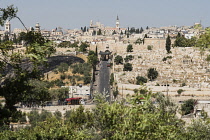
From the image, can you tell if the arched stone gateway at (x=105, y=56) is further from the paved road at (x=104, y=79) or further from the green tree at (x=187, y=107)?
the green tree at (x=187, y=107)

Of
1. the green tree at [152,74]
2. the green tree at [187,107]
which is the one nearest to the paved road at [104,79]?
the green tree at [152,74]

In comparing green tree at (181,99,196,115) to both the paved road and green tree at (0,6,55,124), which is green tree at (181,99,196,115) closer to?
the paved road

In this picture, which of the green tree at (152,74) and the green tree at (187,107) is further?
the green tree at (152,74)

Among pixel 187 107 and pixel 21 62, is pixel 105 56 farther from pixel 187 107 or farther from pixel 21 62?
pixel 21 62

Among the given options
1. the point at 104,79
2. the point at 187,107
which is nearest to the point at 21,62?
the point at 187,107

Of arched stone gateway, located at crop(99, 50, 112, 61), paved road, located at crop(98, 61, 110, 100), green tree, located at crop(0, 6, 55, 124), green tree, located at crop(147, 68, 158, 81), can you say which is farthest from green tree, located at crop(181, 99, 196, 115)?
arched stone gateway, located at crop(99, 50, 112, 61)

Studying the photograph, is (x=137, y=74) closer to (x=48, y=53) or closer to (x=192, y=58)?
(x=192, y=58)

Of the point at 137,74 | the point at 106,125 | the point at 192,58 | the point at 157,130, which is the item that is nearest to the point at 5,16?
the point at 106,125

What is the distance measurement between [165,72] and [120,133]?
3545 cm

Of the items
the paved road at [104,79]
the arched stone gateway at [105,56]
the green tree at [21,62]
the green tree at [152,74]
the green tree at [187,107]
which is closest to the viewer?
the green tree at [21,62]

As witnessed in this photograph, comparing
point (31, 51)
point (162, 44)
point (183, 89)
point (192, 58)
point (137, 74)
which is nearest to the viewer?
point (31, 51)

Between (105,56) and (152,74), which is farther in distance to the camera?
(105,56)

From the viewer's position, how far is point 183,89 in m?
33.3

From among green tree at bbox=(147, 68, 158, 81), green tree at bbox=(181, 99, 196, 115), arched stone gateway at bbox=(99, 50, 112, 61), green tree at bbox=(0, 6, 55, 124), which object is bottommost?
green tree at bbox=(181, 99, 196, 115)
